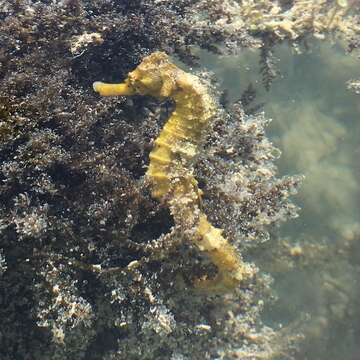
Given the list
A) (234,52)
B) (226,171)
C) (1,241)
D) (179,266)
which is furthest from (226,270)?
(234,52)

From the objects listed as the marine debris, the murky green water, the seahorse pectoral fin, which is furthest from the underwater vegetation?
the murky green water

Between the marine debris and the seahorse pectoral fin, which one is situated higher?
the seahorse pectoral fin

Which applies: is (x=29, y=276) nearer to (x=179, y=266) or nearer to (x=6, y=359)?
(x=6, y=359)

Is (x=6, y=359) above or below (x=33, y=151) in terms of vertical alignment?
below

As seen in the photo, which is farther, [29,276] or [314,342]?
[314,342]

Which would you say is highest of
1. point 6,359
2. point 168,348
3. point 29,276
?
point 29,276

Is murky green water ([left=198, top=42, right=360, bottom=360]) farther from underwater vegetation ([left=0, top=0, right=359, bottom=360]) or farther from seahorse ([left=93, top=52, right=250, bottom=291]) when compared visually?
seahorse ([left=93, top=52, right=250, bottom=291])

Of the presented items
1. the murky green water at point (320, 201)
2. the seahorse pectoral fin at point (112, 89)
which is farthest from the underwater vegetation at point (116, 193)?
the murky green water at point (320, 201)

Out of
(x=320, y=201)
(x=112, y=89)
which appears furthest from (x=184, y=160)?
(x=320, y=201)
